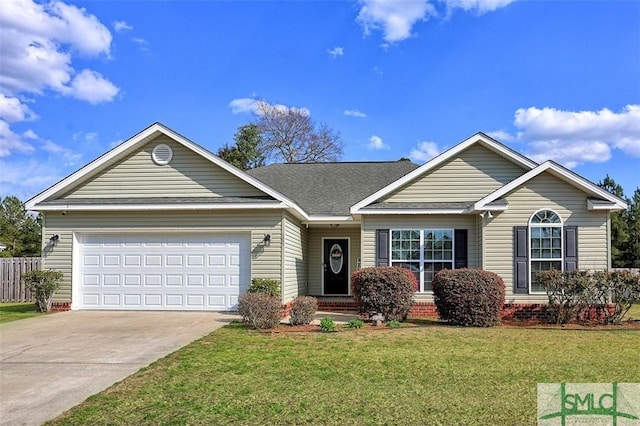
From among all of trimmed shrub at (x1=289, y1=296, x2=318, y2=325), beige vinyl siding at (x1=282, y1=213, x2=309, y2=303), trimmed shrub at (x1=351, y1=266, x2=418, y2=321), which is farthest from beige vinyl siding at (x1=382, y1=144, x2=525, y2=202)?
trimmed shrub at (x1=289, y1=296, x2=318, y2=325)

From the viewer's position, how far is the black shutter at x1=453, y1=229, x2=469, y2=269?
1433 cm

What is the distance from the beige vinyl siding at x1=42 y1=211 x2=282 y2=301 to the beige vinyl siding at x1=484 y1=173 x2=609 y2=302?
5628mm

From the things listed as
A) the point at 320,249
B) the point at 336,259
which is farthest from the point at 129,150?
the point at 336,259

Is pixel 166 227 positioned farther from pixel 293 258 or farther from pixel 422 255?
pixel 422 255

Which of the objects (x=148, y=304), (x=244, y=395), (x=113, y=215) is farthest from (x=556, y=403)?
(x=113, y=215)

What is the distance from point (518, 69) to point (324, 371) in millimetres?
12930

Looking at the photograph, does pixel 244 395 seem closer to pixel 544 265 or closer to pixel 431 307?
pixel 431 307

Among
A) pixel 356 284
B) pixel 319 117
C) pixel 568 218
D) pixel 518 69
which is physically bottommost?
pixel 356 284

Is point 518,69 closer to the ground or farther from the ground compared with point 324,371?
farther from the ground

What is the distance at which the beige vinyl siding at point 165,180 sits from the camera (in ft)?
47.4

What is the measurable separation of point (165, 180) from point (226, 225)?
2.18 meters

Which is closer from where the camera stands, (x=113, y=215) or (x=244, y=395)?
(x=244, y=395)

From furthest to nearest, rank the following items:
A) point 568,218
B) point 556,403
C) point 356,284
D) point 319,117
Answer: point 319,117 < point 568,218 < point 356,284 < point 556,403

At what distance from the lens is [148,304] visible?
47.1 feet
